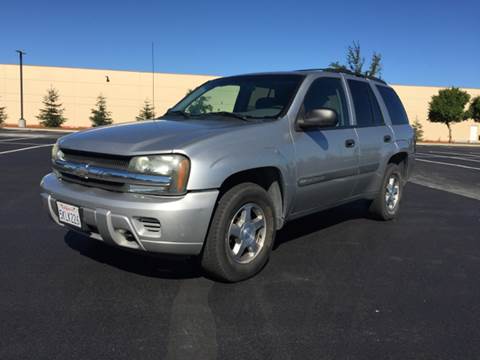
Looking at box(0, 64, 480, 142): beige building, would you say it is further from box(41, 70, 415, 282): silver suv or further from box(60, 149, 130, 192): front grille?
box(60, 149, 130, 192): front grille

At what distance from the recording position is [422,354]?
2.63 m

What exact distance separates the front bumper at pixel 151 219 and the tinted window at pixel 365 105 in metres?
2.62

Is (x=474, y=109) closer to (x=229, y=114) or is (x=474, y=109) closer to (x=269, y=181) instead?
(x=229, y=114)

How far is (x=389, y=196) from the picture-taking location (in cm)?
601

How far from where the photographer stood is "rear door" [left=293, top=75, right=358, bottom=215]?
4.09 m

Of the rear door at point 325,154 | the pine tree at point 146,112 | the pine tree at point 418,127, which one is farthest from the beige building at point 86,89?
the rear door at point 325,154

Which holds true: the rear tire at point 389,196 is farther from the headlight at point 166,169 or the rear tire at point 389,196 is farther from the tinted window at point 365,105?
the headlight at point 166,169

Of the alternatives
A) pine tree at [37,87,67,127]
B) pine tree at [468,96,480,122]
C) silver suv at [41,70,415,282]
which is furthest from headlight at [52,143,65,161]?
pine tree at [468,96,480,122]

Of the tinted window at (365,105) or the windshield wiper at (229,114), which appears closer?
the windshield wiper at (229,114)

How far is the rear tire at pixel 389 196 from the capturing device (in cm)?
576

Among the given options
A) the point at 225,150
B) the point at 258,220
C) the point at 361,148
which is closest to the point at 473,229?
the point at 361,148

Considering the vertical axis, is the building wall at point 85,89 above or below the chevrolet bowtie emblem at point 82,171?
above

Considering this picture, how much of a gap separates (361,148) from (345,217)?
1.55 m

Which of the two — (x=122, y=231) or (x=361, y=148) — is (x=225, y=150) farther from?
(x=361, y=148)
